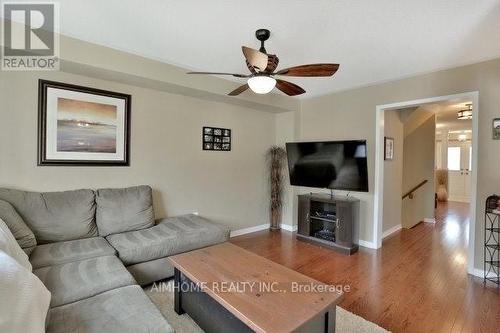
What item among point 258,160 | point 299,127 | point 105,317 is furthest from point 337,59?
point 105,317

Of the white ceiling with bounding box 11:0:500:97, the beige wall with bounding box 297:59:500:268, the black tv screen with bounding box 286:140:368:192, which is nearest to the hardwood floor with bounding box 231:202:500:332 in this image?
the beige wall with bounding box 297:59:500:268

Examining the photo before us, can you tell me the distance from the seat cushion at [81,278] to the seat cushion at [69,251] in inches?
4.3

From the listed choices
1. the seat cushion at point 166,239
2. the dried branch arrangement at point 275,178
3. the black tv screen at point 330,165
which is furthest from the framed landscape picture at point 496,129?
the seat cushion at point 166,239

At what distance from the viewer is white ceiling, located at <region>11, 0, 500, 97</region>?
195cm

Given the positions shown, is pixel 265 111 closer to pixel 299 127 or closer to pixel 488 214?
pixel 299 127

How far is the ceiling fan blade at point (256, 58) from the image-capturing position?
73.2 inches

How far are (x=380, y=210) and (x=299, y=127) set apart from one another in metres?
1.96

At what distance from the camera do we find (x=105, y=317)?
4.35 ft

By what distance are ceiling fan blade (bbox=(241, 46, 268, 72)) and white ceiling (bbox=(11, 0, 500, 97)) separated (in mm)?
396

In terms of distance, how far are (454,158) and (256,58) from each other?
9.64 metres

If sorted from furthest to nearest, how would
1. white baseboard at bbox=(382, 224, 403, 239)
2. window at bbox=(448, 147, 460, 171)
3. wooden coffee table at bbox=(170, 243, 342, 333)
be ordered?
window at bbox=(448, 147, 460, 171) → white baseboard at bbox=(382, 224, 403, 239) → wooden coffee table at bbox=(170, 243, 342, 333)

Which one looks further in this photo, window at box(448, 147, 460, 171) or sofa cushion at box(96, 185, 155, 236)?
window at box(448, 147, 460, 171)

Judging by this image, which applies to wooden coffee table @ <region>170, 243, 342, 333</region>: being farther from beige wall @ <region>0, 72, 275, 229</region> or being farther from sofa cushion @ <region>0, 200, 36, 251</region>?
beige wall @ <region>0, 72, 275, 229</region>

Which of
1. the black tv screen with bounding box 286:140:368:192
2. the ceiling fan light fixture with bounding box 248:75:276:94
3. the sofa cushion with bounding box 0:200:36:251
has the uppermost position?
the ceiling fan light fixture with bounding box 248:75:276:94
